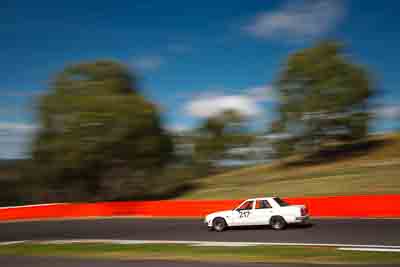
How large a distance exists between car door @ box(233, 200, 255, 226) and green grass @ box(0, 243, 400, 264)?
4837 mm

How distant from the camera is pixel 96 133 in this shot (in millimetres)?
42344

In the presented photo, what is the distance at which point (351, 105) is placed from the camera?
2105 inches

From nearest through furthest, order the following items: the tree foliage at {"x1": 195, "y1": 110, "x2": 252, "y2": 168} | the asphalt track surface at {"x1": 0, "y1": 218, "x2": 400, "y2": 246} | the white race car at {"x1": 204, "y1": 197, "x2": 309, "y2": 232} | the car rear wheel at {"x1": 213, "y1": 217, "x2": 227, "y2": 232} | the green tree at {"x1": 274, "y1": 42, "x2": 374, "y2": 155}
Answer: the asphalt track surface at {"x1": 0, "y1": 218, "x2": 400, "y2": 246}, the white race car at {"x1": 204, "y1": 197, "x2": 309, "y2": 232}, the car rear wheel at {"x1": 213, "y1": 217, "x2": 227, "y2": 232}, the green tree at {"x1": 274, "y1": 42, "x2": 374, "y2": 155}, the tree foliage at {"x1": 195, "y1": 110, "x2": 252, "y2": 168}

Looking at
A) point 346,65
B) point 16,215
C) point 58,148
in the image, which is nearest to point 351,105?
point 346,65

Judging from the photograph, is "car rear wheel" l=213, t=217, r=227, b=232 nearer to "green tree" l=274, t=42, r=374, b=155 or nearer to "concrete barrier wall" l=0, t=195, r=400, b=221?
"concrete barrier wall" l=0, t=195, r=400, b=221

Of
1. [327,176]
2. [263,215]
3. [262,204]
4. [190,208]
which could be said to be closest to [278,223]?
[263,215]

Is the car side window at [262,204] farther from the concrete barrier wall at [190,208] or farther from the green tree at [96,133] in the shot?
the green tree at [96,133]

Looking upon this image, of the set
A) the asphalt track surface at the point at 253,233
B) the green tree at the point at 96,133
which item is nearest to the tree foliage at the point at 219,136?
the green tree at the point at 96,133

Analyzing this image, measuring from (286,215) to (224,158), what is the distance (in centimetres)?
7249

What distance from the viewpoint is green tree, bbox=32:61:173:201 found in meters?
42.5

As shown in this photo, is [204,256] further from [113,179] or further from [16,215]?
[113,179]

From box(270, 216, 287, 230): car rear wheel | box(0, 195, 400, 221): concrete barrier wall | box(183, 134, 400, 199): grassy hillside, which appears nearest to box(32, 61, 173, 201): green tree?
box(183, 134, 400, 199): grassy hillside

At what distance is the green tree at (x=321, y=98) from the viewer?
5338cm

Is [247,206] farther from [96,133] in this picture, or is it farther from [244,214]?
[96,133]
